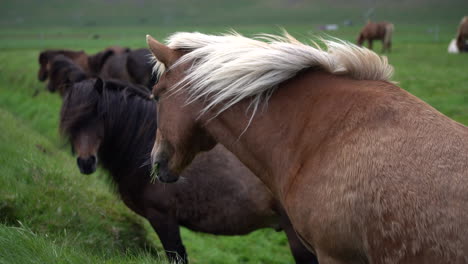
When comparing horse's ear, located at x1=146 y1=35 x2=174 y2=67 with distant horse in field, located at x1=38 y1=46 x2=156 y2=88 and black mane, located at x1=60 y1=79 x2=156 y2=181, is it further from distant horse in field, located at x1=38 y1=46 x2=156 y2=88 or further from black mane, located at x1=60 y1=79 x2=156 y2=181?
distant horse in field, located at x1=38 y1=46 x2=156 y2=88

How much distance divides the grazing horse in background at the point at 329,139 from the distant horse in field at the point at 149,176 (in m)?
1.55

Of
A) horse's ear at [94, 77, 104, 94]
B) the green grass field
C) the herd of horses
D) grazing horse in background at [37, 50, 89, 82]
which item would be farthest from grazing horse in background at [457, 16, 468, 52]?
the herd of horses

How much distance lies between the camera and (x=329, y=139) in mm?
2533

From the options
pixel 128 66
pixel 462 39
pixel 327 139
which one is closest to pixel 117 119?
pixel 327 139

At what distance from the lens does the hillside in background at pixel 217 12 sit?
10738cm

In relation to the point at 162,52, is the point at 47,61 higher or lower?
lower

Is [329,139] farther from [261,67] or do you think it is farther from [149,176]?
[149,176]

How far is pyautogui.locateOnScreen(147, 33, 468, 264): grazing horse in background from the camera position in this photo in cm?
216

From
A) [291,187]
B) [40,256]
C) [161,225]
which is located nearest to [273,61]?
[291,187]

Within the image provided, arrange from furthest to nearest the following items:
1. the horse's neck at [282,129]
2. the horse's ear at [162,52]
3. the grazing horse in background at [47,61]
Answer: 1. the grazing horse in background at [47,61]
2. the horse's ear at [162,52]
3. the horse's neck at [282,129]

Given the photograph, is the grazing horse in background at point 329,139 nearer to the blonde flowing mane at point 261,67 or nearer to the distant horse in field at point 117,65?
the blonde flowing mane at point 261,67

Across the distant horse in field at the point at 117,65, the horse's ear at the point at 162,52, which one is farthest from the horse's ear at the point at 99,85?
the distant horse in field at the point at 117,65

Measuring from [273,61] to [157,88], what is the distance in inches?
31.4

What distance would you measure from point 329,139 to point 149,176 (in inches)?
109
